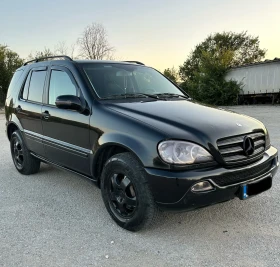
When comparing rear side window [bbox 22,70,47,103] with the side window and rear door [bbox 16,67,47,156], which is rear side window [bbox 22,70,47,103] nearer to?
rear door [bbox 16,67,47,156]

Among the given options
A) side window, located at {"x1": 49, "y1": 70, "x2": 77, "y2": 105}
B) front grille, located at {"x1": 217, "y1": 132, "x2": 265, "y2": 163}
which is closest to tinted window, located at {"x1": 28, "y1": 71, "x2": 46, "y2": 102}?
side window, located at {"x1": 49, "y1": 70, "x2": 77, "y2": 105}

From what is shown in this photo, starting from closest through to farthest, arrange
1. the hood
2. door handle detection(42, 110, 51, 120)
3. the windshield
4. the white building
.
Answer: the hood, the windshield, door handle detection(42, 110, 51, 120), the white building

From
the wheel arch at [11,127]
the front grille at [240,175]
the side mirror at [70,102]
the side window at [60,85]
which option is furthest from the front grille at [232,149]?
the wheel arch at [11,127]

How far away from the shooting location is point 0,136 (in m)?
9.59

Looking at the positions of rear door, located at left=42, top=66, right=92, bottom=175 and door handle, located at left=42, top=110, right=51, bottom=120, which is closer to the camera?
rear door, located at left=42, top=66, right=92, bottom=175

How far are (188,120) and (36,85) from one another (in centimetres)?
257

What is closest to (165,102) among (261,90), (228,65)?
(261,90)

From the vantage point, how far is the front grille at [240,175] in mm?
2555

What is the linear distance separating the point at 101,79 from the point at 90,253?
1.99 m

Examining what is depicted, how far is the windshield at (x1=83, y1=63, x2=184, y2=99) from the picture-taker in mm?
3537

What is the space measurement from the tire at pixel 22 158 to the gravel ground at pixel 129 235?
35.7 inches

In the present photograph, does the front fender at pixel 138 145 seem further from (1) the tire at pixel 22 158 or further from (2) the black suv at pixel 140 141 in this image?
(1) the tire at pixel 22 158

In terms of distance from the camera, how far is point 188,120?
2826 mm

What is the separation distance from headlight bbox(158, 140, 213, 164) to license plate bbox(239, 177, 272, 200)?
18.9 inches
